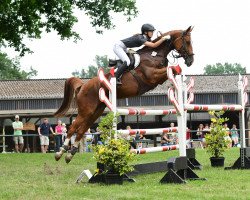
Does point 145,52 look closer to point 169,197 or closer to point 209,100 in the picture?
point 169,197

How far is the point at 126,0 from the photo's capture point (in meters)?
20.5

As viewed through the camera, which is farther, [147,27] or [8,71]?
[8,71]

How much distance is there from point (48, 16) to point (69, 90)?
Answer: 8.92 meters

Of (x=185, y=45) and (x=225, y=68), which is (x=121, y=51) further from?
(x=225, y=68)

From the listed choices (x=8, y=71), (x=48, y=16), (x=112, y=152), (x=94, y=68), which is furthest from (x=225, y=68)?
(x=112, y=152)

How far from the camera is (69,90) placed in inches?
439

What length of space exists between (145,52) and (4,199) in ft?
14.6

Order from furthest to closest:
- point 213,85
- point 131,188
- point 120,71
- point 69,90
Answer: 1. point 213,85
2. point 69,90
3. point 120,71
4. point 131,188

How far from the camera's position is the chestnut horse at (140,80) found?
9.87 metres

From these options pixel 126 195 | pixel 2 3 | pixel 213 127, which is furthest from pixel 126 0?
pixel 126 195

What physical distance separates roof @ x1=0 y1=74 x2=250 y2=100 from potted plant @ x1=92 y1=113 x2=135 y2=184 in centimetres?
3111

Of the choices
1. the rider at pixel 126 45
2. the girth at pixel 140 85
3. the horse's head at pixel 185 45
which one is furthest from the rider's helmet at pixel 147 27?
the girth at pixel 140 85

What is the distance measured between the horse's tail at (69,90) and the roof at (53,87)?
92.5 ft

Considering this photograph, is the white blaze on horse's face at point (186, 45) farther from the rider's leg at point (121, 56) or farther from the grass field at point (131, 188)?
the grass field at point (131, 188)
